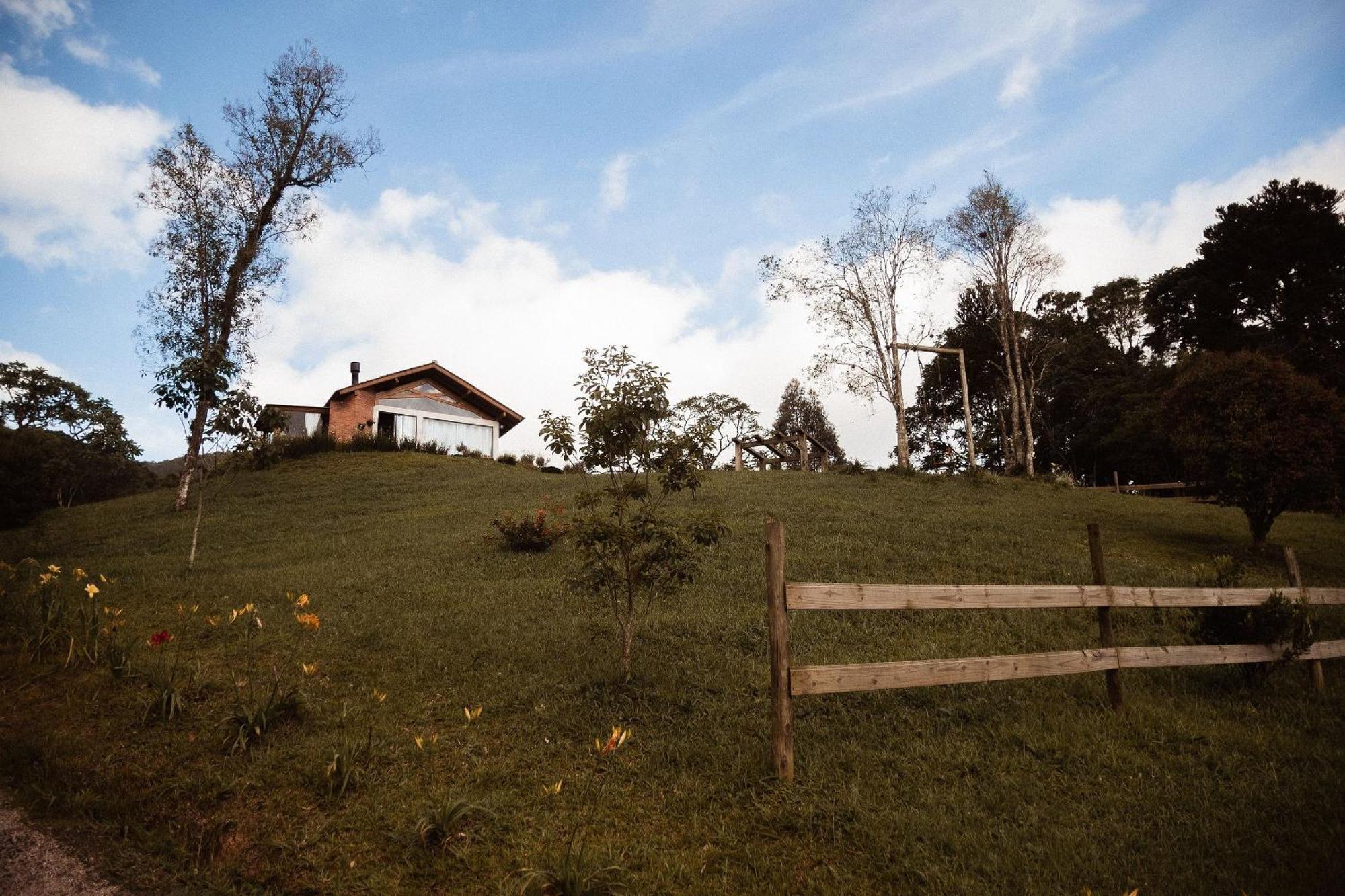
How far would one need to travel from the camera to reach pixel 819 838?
4.12m

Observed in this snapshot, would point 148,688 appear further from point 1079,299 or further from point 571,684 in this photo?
point 1079,299

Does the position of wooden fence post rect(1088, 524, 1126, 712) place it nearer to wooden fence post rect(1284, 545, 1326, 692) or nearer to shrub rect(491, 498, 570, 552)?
wooden fence post rect(1284, 545, 1326, 692)

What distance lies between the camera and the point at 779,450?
30906mm

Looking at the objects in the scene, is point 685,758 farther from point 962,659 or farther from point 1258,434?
point 1258,434

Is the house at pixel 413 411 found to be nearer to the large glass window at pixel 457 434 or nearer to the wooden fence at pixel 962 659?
the large glass window at pixel 457 434

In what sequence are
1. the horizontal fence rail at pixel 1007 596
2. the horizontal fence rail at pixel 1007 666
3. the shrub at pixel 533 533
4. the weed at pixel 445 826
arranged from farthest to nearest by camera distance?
the shrub at pixel 533 533 < the horizontal fence rail at pixel 1007 596 < the horizontal fence rail at pixel 1007 666 < the weed at pixel 445 826

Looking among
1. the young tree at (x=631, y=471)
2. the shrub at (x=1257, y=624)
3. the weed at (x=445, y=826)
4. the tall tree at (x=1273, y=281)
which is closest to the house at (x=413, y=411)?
the young tree at (x=631, y=471)

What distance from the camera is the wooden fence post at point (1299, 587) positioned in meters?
6.76

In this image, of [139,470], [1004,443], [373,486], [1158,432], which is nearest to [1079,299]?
[1004,443]

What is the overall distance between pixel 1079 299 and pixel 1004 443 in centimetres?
1482

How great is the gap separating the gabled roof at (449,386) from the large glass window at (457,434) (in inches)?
54.7

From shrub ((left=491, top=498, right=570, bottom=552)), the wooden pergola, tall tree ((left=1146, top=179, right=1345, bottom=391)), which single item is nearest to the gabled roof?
the wooden pergola

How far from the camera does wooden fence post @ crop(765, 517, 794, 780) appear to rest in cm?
452

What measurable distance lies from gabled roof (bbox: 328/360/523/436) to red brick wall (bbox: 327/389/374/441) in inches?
14.5
